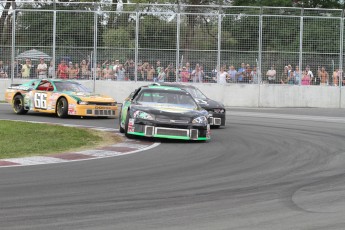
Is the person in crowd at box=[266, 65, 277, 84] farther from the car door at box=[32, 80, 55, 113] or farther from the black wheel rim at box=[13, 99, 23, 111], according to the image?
the black wheel rim at box=[13, 99, 23, 111]

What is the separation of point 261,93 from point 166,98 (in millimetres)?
15007

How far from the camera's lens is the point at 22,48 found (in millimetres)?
30406

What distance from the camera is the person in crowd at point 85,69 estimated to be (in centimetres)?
3038

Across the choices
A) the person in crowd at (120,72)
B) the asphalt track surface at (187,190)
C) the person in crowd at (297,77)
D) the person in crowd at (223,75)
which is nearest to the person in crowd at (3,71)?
the person in crowd at (120,72)

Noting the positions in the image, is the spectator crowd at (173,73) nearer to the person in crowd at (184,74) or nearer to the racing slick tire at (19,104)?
the person in crowd at (184,74)

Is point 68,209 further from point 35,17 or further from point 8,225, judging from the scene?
point 35,17

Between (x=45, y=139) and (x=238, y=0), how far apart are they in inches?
1679

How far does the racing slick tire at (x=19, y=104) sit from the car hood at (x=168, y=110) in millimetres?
7806

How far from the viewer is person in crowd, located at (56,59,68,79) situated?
2990cm

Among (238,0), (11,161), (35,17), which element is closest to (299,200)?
(11,161)

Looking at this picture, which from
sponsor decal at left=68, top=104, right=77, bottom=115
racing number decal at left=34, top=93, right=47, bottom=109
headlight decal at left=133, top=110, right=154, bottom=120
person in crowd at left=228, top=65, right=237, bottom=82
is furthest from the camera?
person in crowd at left=228, top=65, right=237, bottom=82

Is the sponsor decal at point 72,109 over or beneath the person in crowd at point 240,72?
beneath

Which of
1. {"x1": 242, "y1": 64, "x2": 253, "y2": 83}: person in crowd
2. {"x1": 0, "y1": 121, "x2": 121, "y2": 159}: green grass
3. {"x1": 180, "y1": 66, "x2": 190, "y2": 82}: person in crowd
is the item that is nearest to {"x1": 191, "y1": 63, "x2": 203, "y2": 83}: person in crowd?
{"x1": 180, "y1": 66, "x2": 190, "y2": 82}: person in crowd

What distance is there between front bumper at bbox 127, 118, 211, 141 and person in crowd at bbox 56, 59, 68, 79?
1563 cm
